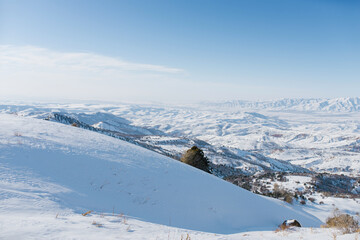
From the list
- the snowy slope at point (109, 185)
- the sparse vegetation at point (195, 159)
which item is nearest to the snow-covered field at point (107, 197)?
the snowy slope at point (109, 185)

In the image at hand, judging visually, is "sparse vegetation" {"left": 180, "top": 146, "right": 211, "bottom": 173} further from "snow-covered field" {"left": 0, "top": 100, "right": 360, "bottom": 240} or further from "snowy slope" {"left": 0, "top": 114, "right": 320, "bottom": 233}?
"snowy slope" {"left": 0, "top": 114, "right": 320, "bottom": 233}

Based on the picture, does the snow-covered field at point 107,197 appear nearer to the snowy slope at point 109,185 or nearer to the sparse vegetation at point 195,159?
the snowy slope at point 109,185

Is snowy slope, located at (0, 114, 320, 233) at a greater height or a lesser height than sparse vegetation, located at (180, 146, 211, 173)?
greater

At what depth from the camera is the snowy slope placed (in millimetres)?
7664

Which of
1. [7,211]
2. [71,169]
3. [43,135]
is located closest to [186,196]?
[71,169]

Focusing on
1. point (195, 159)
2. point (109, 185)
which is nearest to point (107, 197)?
point (109, 185)

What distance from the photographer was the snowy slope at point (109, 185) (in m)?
7.66

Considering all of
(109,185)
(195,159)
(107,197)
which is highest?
(109,185)

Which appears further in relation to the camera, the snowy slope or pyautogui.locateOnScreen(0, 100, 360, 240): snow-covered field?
the snowy slope

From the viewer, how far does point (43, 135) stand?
40.6 ft

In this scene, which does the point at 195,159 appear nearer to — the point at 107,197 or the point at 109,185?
the point at 109,185

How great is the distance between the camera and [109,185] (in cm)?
962

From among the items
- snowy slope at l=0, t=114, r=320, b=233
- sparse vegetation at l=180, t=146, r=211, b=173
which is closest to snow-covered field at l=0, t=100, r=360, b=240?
snowy slope at l=0, t=114, r=320, b=233

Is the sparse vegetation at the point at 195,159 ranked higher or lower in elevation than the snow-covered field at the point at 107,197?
lower
